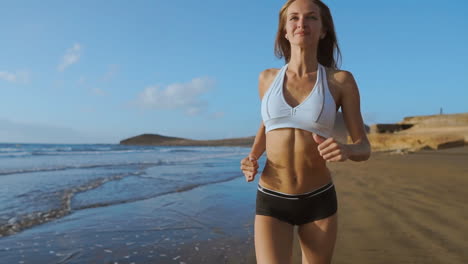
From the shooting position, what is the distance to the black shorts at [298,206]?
7.25ft

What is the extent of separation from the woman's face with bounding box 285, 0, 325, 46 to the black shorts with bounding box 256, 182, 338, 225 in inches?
38.6

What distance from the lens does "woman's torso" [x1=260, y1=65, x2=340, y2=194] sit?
7.29 ft

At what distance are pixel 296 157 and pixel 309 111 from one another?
0.99 feet

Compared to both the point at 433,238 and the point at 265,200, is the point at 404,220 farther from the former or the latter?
the point at 265,200

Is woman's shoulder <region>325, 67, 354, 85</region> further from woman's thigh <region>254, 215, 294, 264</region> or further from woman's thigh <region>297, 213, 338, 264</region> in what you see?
woman's thigh <region>254, 215, 294, 264</region>

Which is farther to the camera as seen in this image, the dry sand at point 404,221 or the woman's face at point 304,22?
the dry sand at point 404,221

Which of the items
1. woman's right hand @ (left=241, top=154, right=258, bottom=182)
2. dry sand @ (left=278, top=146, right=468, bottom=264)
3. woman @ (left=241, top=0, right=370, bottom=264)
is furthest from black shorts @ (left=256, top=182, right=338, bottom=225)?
dry sand @ (left=278, top=146, right=468, bottom=264)

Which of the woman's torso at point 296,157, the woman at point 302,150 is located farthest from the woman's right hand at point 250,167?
the woman's torso at point 296,157

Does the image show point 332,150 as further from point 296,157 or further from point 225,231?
point 225,231

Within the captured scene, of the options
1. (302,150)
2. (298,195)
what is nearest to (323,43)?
(302,150)

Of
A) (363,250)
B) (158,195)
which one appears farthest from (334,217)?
(158,195)

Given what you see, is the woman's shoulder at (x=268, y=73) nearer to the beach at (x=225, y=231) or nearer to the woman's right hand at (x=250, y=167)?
the woman's right hand at (x=250, y=167)

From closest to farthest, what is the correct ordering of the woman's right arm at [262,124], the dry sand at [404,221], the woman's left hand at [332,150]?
the woman's left hand at [332,150] < the woman's right arm at [262,124] < the dry sand at [404,221]

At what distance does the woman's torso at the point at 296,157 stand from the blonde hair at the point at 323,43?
1.10ft
